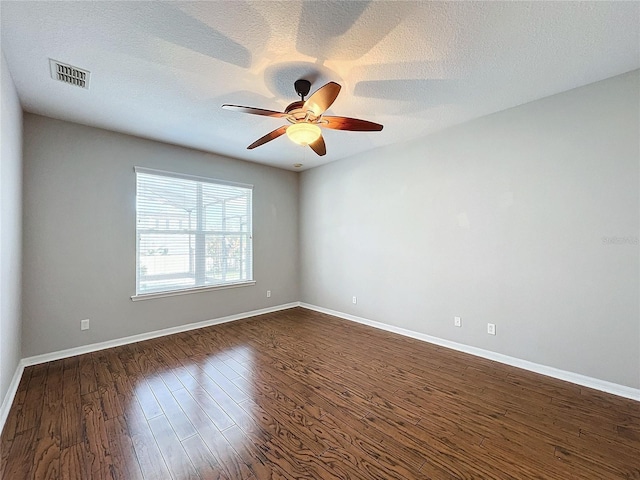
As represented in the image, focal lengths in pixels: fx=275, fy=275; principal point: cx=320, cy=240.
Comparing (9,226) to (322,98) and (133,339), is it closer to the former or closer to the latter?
(133,339)

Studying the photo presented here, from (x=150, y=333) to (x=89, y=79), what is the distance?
298 centimetres

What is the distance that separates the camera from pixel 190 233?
4.11 meters

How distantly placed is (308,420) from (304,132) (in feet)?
7.34

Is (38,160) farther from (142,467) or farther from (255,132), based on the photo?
(142,467)

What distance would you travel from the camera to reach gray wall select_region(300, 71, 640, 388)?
2.36 m

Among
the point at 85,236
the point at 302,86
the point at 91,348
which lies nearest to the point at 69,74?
the point at 85,236

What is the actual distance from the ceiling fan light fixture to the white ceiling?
40cm

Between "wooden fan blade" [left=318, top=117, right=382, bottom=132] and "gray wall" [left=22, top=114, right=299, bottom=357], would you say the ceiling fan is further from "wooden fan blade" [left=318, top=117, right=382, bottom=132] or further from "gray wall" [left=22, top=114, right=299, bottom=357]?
"gray wall" [left=22, top=114, right=299, bottom=357]

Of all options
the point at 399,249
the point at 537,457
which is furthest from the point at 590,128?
the point at 537,457

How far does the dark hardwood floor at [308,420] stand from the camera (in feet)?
5.27

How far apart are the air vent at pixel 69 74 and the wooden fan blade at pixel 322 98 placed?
186cm

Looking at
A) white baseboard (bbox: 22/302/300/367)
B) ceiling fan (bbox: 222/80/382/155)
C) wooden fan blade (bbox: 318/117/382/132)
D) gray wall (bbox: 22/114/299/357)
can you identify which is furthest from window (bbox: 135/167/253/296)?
wooden fan blade (bbox: 318/117/382/132)

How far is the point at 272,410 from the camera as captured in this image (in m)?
2.13

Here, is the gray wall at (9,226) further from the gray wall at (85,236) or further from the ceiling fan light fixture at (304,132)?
the ceiling fan light fixture at (304,132)
